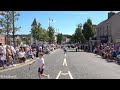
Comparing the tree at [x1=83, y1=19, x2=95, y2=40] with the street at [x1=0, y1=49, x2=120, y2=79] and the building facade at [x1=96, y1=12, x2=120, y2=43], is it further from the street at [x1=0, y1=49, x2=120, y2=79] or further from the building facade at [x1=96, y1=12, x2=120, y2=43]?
the street at [x1=0, y1=49, x2=120, y2=79]

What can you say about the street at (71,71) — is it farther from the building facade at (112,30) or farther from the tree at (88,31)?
the tree at (88,31)

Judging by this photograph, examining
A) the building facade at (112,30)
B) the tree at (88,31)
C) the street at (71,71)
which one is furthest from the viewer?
the tree at (88,31)

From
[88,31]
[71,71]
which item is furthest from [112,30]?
[71,71]

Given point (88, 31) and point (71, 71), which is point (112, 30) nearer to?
point (88, 31)

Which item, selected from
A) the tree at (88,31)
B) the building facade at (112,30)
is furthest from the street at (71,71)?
the tree at (88,31)

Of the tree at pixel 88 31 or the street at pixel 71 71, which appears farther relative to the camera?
the tree at pixel 88 31

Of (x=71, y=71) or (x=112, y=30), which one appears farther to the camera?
(x=112, y=30)

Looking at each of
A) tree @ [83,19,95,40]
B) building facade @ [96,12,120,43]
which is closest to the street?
building facade @ [96,12,120,43]

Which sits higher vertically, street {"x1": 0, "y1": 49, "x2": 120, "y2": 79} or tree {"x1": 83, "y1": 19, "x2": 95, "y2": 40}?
tree {"x1": 83, "y1": 19, "x2": 95, "y2": 40}

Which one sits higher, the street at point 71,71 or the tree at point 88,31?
the tree at point 88,31

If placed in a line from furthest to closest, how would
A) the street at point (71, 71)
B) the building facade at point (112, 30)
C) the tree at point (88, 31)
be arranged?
the tree at point (88, 31) < the building facade at point (112, 30) < the street at point (71, 71)
